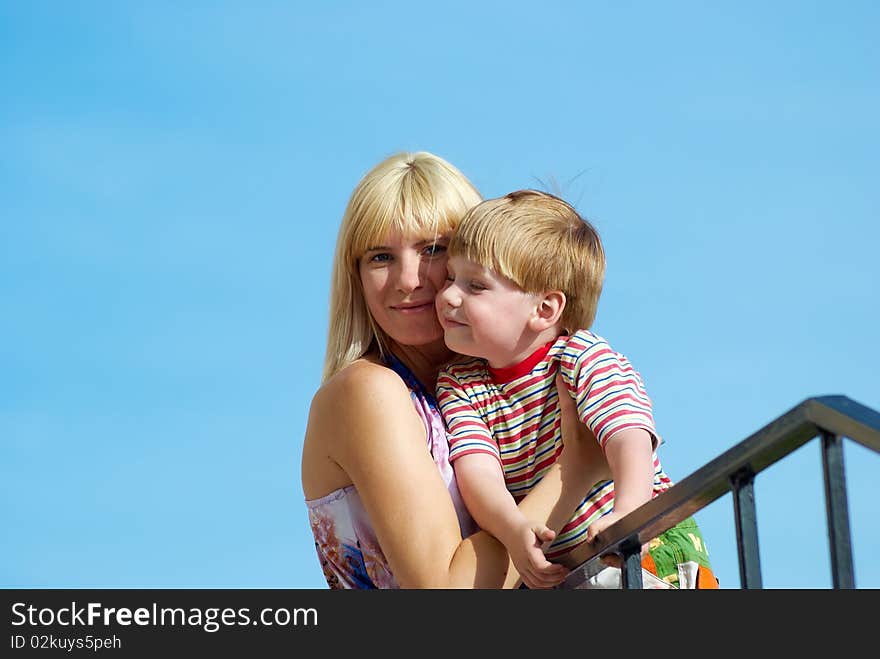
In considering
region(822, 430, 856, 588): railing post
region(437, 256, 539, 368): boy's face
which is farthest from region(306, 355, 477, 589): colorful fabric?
region(822, 430, 856, 588): railing post

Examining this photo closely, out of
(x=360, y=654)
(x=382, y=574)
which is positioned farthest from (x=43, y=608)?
(x=382, y=574)

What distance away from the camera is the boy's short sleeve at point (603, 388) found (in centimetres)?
328

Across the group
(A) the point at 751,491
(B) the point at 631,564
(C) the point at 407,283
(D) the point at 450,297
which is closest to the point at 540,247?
(D) the point at 450,297

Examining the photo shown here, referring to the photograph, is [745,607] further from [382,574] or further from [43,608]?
[382,574]

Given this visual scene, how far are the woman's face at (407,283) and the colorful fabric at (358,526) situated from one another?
0.19m

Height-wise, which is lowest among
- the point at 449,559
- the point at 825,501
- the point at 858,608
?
the point at 858,608

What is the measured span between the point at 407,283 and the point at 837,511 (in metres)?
2.16

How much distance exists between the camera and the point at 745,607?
83.0 inches

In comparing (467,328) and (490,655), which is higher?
(467,328)

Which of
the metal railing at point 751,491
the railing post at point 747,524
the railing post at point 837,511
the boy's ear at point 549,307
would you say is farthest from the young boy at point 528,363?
the railing post at point 837,511

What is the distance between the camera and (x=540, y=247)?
366 centimetres

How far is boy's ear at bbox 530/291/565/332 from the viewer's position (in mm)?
3684

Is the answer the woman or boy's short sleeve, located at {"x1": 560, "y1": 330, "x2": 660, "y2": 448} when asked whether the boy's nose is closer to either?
the woman

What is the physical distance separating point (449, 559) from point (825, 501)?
168 centimetres
